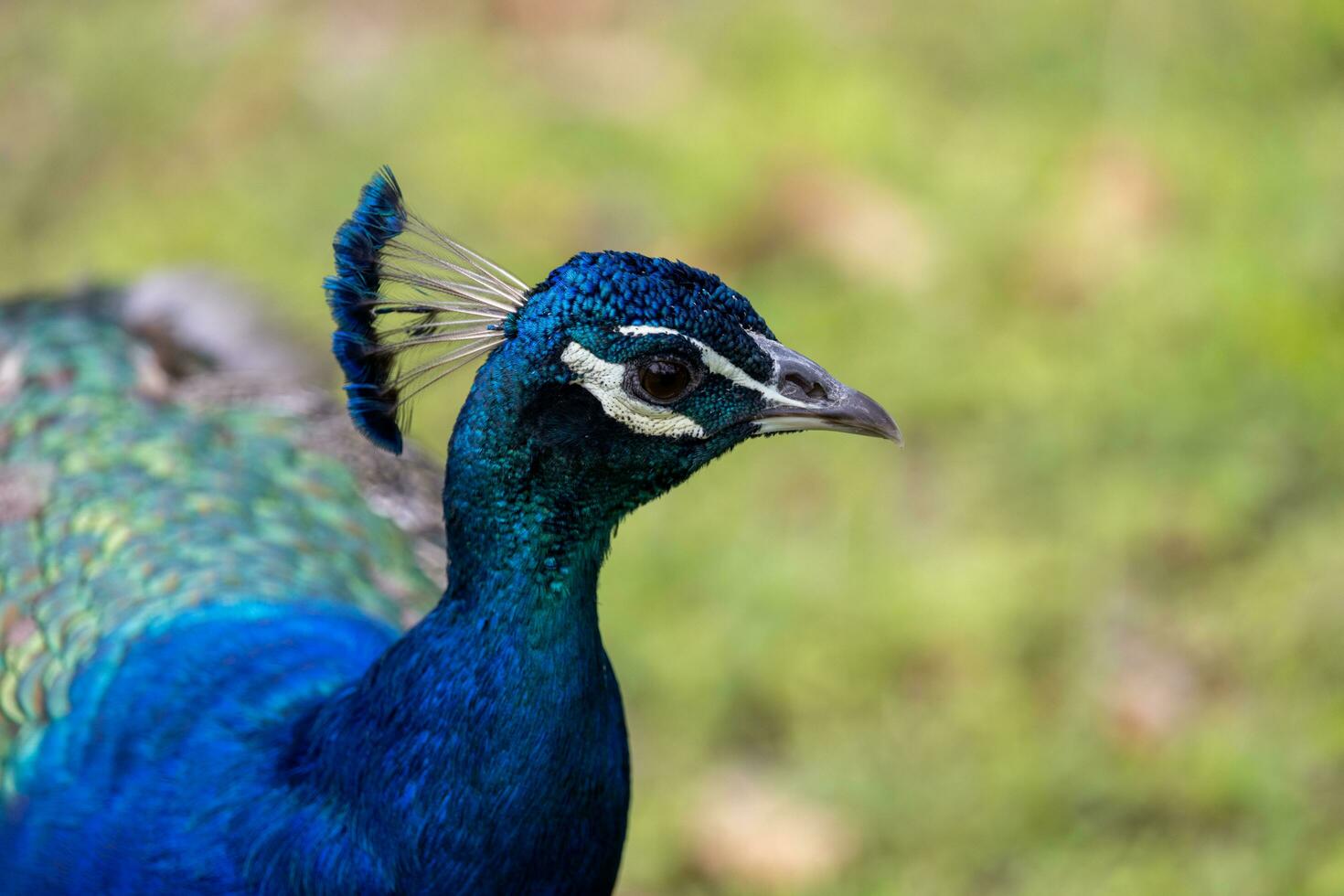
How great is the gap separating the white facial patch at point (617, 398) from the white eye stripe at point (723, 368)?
38 millimetres

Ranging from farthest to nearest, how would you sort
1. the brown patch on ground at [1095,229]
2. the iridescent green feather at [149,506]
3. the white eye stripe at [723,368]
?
1. the brown patch on ground at [1095,229]
2. the iridescent green feather at [149,506]
3. the white eye stripe at [723,368]

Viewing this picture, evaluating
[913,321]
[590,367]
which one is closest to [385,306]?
[590,367]

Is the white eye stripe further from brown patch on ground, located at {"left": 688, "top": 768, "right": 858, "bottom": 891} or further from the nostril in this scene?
brown patch on ground, located at {"left": 688, "top": 768, "right": 858, "bottom": 891}

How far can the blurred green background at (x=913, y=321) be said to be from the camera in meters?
2.49

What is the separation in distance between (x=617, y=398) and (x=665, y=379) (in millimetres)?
46

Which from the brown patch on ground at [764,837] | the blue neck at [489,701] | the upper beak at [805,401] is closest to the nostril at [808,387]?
the upper beak at [805,401]

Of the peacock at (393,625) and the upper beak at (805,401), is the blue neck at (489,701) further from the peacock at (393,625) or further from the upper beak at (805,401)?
the upper beak at (805,401)

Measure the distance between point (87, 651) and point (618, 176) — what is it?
2052 millimetres

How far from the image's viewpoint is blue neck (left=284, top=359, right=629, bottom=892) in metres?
1.40

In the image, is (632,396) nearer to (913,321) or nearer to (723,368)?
(723,368)

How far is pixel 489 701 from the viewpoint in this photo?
1.42 m

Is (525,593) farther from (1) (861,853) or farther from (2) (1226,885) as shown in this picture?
(2) (1226,885)

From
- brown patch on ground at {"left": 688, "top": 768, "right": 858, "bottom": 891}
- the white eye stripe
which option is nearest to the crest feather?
the white eye stripe

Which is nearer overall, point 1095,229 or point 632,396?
point 632,396
